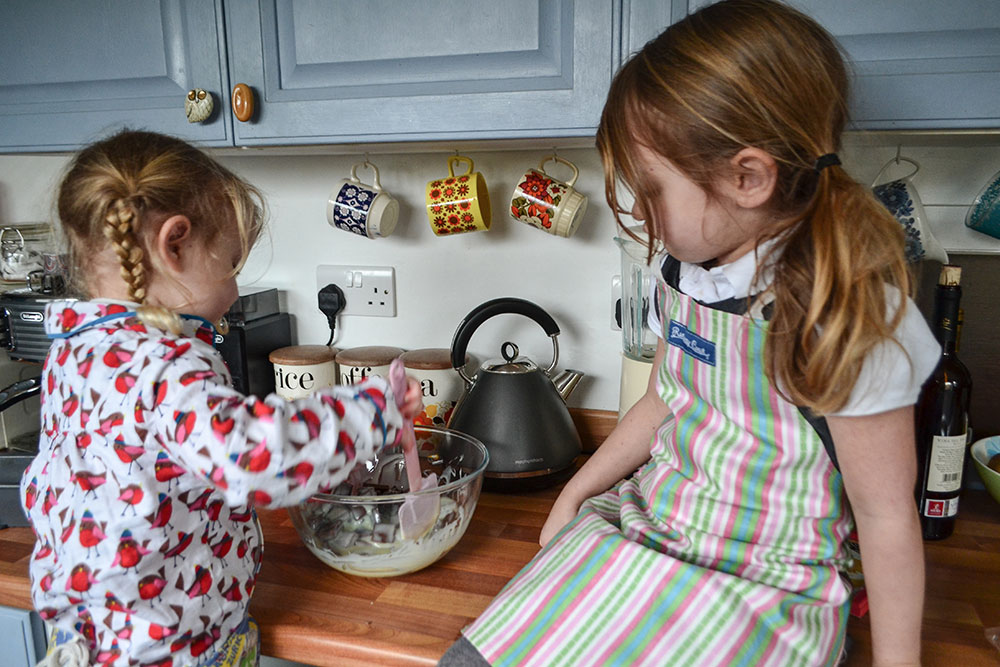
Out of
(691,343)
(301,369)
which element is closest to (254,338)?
(301,369)

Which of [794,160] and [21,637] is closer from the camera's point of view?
[794,160]

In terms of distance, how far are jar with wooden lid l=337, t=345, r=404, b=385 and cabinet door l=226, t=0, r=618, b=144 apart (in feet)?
1.34

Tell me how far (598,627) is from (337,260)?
0.88 m

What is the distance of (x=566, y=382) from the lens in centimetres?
116

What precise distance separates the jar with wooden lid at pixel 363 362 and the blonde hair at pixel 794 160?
697 millimetres

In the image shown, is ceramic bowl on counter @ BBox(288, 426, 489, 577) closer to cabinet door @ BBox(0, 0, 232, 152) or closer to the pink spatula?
the pink spatula

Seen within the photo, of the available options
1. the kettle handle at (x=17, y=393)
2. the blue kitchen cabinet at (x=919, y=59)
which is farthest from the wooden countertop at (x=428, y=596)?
the blue kitchen cabinet at (x=919, y=59)

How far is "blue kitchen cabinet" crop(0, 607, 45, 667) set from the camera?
0.85 m

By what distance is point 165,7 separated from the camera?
949mm

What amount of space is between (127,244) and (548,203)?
0.61m

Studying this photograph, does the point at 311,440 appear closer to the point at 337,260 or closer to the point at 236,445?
the point at 236,445

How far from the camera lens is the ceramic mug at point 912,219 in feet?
3.02

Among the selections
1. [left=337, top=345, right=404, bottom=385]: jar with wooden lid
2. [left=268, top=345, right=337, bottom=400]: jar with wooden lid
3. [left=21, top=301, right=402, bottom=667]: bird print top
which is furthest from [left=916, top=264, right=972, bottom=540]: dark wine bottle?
[left=268, top=345, right=337, bottom=400]: jar with wooden lid

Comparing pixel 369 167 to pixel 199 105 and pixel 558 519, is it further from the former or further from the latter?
pixel 558 519
